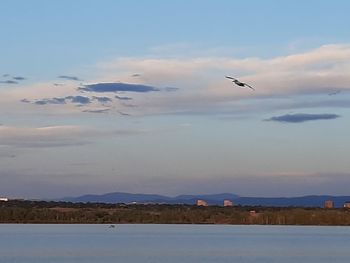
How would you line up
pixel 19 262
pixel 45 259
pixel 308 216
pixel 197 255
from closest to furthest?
→ pixel 19 262 < pixel 45 259 < pixel 197 255 < pixel 308 216

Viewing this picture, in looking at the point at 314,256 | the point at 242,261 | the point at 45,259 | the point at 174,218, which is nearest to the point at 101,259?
the point at 45,259

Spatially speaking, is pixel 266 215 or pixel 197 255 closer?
pixel 197 255

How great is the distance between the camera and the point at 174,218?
198125 millimetres

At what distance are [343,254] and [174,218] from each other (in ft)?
354

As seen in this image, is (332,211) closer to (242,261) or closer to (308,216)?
(308,216)

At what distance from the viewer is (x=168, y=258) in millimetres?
81188

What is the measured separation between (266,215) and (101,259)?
113361mm

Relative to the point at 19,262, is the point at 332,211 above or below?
above

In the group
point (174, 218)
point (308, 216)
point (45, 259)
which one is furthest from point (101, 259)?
point (174, 218)

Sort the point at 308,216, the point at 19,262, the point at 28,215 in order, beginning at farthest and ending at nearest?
the point at 28,215
the point at 308,216
the point at 19,262

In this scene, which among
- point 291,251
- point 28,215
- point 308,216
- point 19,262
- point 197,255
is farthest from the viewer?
point 28,215

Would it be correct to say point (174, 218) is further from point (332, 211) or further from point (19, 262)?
point (19, 262)

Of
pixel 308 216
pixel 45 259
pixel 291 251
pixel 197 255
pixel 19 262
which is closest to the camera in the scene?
pixel 19 262

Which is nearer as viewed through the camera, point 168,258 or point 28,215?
point 168,258
